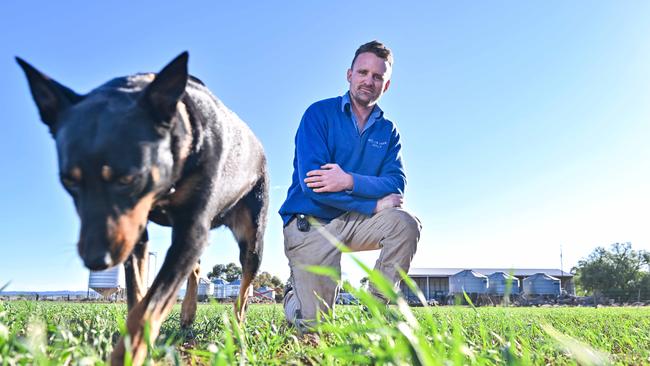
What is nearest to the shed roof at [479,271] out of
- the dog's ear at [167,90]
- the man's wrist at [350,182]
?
the man's wrist at [350,182]

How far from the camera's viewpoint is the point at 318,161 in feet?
15.6

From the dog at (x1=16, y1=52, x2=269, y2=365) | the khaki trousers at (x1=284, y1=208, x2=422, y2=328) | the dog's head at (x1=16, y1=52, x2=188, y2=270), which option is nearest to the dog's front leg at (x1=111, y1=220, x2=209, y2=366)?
the dog at (x1=16, y1=52, x2=269, y2=365)

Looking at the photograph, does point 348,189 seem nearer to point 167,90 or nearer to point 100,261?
point 167,90

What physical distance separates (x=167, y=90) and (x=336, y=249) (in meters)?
2.69

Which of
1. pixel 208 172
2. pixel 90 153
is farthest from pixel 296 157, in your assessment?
pixel 90 153

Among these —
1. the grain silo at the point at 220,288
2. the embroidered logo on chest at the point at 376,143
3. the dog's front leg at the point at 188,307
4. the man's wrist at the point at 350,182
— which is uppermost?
the embroidered logo on chest at the point at 376,143

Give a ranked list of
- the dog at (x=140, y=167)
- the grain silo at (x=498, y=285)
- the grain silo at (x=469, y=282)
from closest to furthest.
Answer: the dog at (x=140, y=167)
the grain silo at (x=498, y=285)
the grain silo at (x=469, y=282)

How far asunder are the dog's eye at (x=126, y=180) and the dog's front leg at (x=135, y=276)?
41.9 inches

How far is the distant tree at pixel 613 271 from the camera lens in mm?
74438

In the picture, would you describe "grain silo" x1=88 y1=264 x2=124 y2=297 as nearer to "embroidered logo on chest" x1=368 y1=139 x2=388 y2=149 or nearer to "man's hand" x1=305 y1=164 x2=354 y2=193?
"embroidered logo on chest" x1=368 y1=139 x2=388 y2=149

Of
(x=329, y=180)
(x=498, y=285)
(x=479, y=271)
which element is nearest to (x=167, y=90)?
(x=329, y=180)

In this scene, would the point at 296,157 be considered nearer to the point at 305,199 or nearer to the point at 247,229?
the point at 305,199

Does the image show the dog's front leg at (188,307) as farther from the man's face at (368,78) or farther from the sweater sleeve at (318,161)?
the man's face at (368,78)

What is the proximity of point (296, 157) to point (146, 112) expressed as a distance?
9.19ft
